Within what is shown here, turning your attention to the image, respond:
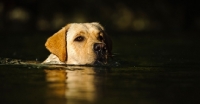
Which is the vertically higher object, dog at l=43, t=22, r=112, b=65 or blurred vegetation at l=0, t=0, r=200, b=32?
blurred vegetation at l=0, t=0, r=200, b=32

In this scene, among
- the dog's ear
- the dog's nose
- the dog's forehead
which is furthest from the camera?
the dog's forehead

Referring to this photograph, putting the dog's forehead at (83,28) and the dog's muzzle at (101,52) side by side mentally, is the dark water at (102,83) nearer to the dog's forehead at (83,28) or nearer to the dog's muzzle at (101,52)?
the dog's muzzle at (101,52)

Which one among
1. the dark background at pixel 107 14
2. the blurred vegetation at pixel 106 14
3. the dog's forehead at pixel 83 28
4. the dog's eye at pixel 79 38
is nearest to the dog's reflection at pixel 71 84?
the dog's eye at pixel 79 38

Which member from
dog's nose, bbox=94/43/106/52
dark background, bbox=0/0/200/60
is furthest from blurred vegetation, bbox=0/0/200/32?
dog's nose, bbox=94/43/106/52

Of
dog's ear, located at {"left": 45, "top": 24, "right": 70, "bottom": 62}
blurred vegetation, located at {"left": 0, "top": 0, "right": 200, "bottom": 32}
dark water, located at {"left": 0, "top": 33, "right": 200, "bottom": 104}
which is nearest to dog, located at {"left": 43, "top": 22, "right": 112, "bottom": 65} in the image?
dog's ear, located at {"left": 45, "top": 24, "right": 70, "bottom": 62}

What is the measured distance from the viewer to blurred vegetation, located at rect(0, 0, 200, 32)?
31969 millimetres

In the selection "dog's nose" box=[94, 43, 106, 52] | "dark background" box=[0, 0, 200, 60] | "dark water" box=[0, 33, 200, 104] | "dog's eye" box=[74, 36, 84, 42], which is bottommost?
"dark water" box=[0, 33, 200, 104]

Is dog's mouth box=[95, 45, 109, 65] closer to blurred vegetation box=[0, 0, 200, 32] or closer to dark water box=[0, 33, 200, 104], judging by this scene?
dark water box=[0, 33, 200, 104]

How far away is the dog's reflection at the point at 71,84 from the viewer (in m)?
6.93

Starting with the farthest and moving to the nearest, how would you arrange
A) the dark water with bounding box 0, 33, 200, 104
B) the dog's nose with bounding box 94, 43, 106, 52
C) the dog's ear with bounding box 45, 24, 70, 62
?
the dog's ear with bounding box 45, 24, 70, 62
the dog's nose with bounding box 94, 43, 106, 52
the dark water with bounding box 0, 33, 200, 104

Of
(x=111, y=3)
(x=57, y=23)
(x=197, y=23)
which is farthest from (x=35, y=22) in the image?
(x=197, y=23)

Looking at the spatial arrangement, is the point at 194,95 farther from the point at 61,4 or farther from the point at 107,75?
the point at 61,4

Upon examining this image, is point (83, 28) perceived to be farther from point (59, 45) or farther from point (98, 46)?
point (98, 46)

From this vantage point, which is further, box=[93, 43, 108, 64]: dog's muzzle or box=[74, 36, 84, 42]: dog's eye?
box=[74, 36, 84, 42]: dog's eye
